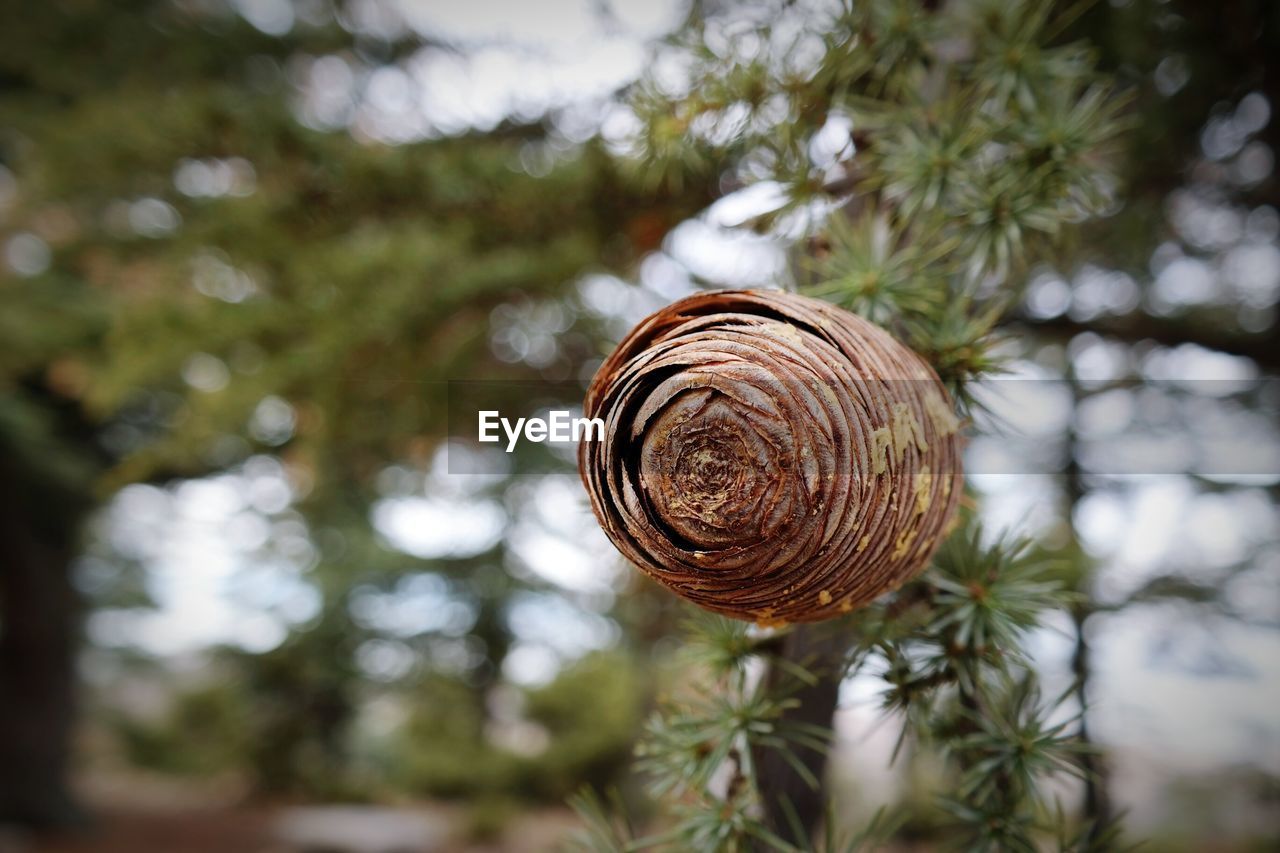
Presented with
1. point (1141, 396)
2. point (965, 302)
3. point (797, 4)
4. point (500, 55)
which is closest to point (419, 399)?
point (500, 55)

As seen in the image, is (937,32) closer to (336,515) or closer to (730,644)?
(730,644)

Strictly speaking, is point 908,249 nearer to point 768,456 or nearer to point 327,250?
point 768,456

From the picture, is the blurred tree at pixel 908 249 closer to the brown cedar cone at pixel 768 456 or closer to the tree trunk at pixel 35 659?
the brown cedar cone at pixel 768 456

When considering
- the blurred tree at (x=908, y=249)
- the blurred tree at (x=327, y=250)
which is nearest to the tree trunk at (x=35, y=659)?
the blurred tree at (x=327, y=250)

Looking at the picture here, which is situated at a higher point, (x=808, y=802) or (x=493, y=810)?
(x=808, y=802)

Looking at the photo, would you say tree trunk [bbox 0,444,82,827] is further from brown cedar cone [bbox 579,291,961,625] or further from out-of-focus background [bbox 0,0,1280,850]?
brown cedar cone [bbox 579,291,961,625]

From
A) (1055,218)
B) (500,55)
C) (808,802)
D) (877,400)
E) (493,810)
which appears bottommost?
(493,810)

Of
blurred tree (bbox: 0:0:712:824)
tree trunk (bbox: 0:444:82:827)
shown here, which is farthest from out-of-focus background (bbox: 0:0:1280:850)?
tree trunk (bbox: 0:444:82:827)

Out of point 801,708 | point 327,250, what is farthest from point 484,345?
point 801,708
